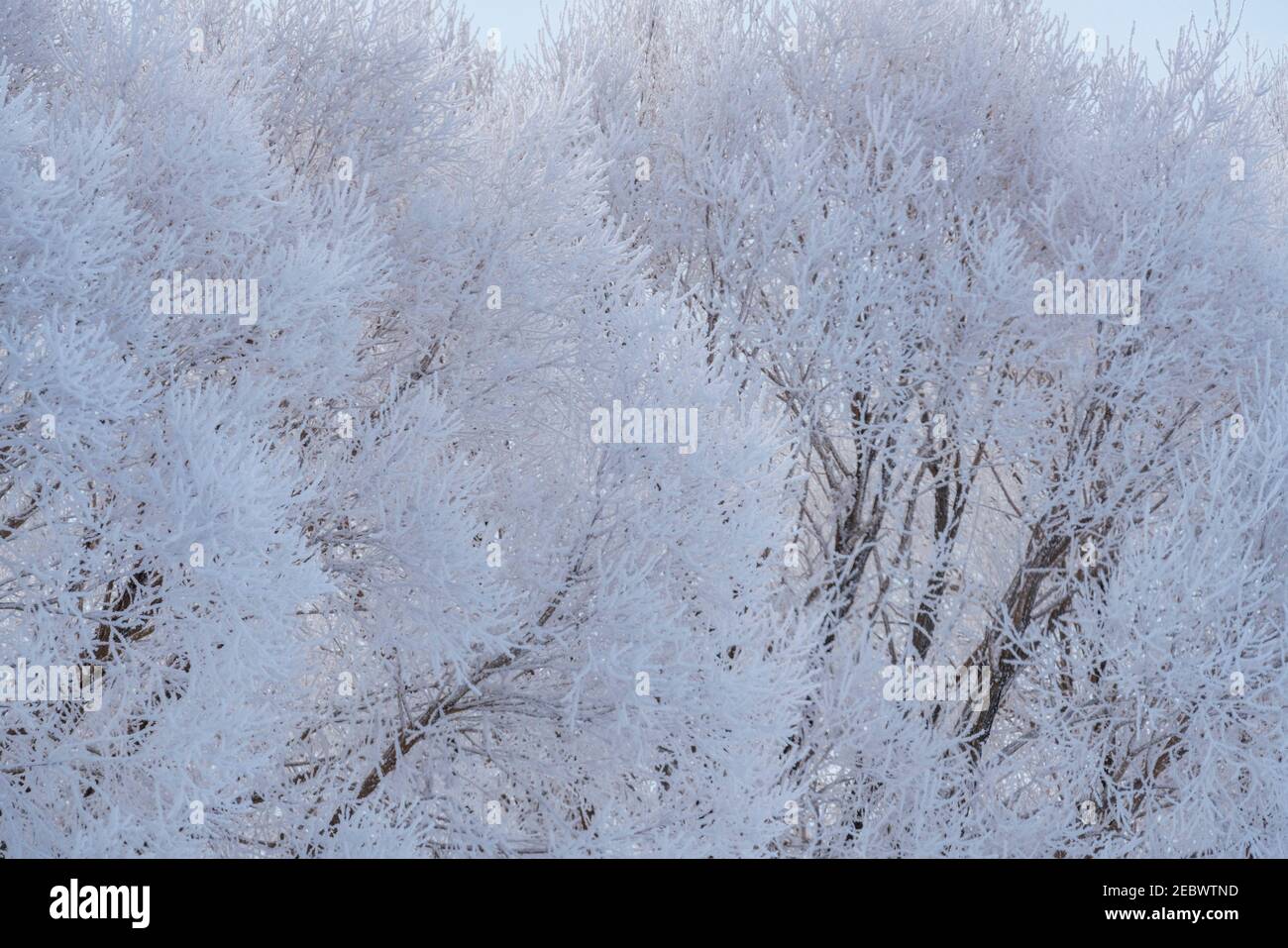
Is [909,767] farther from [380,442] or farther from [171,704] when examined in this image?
[171,704]

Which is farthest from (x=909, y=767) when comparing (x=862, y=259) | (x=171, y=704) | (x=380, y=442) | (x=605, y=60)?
(x=605, y=60)

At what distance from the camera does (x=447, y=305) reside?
1505 centimetres

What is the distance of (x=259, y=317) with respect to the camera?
12.4 meters

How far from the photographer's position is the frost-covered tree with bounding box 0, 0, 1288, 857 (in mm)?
10984

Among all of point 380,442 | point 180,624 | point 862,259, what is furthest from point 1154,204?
point 180,624

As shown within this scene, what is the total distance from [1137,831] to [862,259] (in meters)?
7.75

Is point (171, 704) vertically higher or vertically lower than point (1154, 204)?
lower

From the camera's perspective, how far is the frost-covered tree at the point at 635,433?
11.0 metres

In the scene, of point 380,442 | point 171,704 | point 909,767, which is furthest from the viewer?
point 909,767

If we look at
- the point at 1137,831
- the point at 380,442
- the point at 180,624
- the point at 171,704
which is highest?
the point at 380,442

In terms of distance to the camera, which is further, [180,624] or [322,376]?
[322,376]

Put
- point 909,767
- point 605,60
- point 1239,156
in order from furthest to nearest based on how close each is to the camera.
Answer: point 605,60, point 1239,156, point 909,767

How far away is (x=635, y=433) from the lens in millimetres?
13125

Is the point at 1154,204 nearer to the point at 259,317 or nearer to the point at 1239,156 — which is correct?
the point at 1239,156
